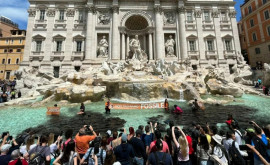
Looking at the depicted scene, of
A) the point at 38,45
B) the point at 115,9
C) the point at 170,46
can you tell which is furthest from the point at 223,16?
the point at 38,45

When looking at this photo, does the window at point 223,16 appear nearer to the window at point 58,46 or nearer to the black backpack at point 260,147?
the window at point 58,46

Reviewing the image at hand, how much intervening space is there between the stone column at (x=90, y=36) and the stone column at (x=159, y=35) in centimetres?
999

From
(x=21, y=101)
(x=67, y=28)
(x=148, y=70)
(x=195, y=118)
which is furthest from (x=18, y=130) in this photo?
(x=67, y=28)

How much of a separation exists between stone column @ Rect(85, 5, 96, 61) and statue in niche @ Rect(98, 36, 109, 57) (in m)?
0.94

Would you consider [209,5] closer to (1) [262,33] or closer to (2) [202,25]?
(2) [202,25]

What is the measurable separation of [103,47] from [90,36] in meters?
2.56

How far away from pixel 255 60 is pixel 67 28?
3441 cm

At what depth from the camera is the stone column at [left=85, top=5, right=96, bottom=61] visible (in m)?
21.4

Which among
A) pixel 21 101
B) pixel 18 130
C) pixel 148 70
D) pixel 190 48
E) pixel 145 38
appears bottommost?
pixel 18 130

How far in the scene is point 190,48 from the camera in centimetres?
2338

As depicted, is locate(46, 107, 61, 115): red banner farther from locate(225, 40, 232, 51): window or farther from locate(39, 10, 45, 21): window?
locate(225, 40, 232, 51): window

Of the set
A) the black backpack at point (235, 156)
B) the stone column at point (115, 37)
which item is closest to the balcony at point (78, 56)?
the stone column at point (115, 37)

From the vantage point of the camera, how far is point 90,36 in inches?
851

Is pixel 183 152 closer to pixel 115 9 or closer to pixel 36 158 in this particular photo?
pixel 36 158
